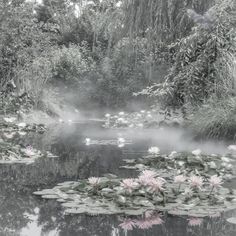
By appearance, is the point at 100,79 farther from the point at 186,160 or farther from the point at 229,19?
the point at 186,160

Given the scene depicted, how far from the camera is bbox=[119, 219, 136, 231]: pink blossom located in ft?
11.9

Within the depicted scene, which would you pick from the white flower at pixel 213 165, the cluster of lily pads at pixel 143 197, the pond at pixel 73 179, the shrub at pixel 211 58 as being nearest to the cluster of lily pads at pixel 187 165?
the white flower at pixel 213 165

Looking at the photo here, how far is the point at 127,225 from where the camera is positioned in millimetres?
3684

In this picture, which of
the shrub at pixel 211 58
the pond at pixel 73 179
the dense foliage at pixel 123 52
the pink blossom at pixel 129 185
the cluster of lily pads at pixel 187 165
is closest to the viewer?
the pond at pixel 73 179

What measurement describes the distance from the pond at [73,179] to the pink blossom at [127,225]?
0.03 meters

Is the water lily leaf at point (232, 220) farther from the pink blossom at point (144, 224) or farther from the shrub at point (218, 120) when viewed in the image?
the shrub at point (218, 120)

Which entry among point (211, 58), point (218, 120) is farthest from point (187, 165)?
point (211, 58)

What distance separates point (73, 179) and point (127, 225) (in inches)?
69.5

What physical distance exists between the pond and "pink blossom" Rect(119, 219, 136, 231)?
0.03m

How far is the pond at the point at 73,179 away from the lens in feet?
11.8

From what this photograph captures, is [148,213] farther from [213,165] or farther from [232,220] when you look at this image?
[213,165]

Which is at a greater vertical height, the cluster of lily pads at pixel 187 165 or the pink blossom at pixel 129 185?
the pink blossom at pixel 129 185

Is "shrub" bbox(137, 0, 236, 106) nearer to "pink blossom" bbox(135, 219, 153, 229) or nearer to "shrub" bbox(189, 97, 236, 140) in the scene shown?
"shrub" bbox(189, 97, 236, 140)

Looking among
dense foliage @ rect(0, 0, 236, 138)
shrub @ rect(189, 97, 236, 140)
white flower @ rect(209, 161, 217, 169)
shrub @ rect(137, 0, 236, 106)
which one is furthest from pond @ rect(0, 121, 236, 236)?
dense foliage @ rect(0, 0, 236, 138)
